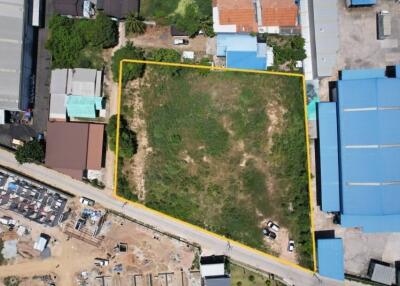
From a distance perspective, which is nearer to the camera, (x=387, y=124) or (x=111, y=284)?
(x=387, y=124)

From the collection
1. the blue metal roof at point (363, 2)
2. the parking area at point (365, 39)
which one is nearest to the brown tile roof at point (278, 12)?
the parking area at point (365, 39)

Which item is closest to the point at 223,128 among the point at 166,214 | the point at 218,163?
the point at 218,163

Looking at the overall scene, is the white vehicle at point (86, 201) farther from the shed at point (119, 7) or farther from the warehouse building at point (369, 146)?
the warehouse building at point (369, 146)

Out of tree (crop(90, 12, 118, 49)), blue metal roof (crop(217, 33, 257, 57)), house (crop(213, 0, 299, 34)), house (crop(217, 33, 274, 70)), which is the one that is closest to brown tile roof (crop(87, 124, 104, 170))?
tree (crop(90, 12, 118, 49))

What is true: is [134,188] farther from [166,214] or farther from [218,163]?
[218,163]

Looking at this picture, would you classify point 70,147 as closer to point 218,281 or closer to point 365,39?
Result: point 218,281

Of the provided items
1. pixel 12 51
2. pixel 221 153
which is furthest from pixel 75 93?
pixel 221 153

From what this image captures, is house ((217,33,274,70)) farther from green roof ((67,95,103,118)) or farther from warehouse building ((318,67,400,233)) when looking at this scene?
green roof ((67,95,103,118))
